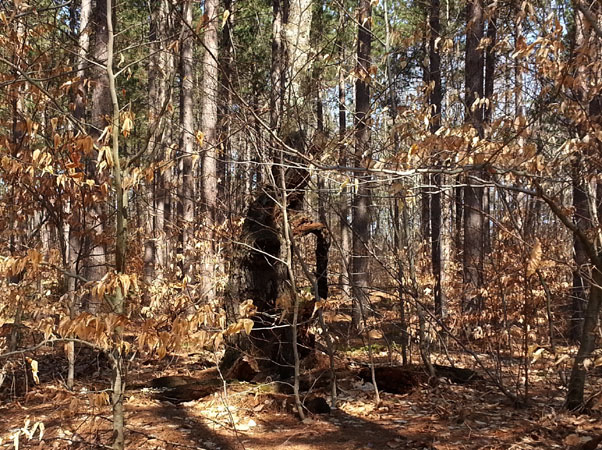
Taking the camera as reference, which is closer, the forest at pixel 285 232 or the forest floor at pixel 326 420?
the forest at pixel 285 232

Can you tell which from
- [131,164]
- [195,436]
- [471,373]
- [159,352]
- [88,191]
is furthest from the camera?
[471,373]

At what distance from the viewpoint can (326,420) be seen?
19.4ft

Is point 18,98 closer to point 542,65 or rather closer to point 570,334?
point 542,65

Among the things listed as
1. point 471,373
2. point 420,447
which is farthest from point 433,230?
point 420,447

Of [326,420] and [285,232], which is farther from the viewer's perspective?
[326,420]

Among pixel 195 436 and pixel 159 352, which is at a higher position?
pixel 159 352

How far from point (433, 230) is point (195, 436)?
11.9m

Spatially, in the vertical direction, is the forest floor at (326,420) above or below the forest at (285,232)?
below

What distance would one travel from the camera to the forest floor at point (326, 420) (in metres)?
5.12

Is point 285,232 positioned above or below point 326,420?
above

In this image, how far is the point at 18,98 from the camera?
5879mm

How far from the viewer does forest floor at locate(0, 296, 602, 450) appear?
16.8ft

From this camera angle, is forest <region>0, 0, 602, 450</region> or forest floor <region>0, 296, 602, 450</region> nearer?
forest <region>0, 0, 602, 450</region>

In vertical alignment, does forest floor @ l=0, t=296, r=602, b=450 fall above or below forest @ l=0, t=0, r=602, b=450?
below
